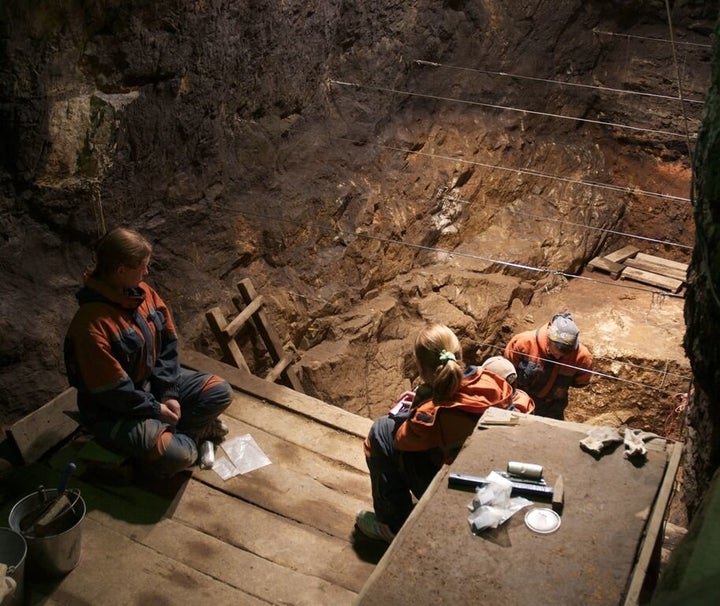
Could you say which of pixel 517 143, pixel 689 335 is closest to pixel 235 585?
pixel 689 335

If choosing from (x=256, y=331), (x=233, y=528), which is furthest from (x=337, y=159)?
(x=233, y=528)

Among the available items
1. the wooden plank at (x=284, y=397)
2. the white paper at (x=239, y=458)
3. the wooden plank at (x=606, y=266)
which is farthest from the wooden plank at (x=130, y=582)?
the wooden plank at (x=606, y=266)

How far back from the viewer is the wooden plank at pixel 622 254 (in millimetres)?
8547

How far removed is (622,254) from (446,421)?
229 inches

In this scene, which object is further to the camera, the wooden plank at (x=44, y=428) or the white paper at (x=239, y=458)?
the white paper at (x=239, y=458)

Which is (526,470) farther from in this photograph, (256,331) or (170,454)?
(256,331)

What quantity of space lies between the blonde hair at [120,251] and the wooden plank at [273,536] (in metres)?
1.33

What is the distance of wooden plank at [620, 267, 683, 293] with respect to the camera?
8.07 metres

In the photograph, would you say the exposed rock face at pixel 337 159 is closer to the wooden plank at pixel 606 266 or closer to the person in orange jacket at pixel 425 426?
the wooden plank at pixel 606 266

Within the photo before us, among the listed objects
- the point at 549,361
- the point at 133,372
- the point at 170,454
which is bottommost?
the point at 549,361

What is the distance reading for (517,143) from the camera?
8.46 meters

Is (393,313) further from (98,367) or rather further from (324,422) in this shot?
(98,367)

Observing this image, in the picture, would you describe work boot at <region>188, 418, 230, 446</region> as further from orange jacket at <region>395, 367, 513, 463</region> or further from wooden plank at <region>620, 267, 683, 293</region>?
wooden plank at <region>620, 267, 683, 293</region>

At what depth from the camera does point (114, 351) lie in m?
3.87
